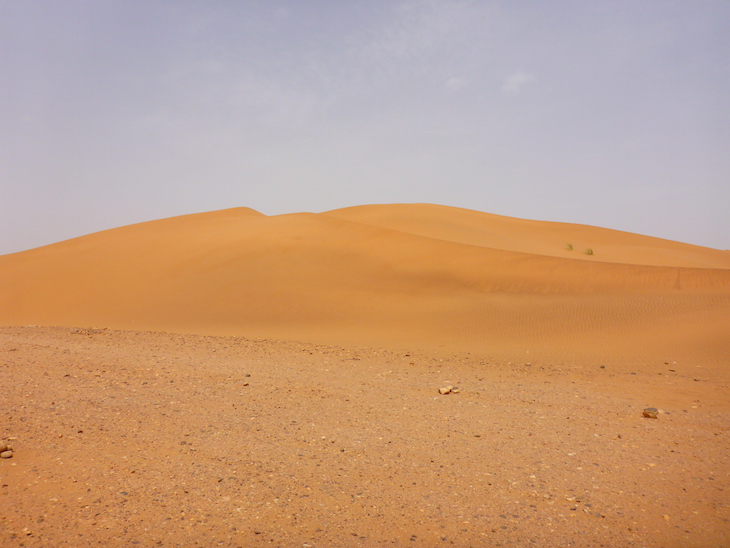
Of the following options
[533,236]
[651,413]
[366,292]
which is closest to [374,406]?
[651,413]

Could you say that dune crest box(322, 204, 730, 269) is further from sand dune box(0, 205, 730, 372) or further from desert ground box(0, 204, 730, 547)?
desert ground box(0, 204, 730, 547)

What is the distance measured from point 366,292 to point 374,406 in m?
9.01

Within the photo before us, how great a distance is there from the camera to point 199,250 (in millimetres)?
20188

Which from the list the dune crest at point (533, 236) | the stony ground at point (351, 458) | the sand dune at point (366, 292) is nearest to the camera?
the stony ground at point (351, 458)

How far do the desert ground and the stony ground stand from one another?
0.08ft

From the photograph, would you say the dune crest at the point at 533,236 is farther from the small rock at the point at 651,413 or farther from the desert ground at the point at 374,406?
the small rock at the point at 651,413

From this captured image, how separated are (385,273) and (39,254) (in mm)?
16470

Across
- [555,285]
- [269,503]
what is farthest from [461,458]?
[555,285]

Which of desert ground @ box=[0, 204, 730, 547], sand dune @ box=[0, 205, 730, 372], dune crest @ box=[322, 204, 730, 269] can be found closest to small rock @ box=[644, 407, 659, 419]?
desert ground @ box=[0, 204, 730, 547]

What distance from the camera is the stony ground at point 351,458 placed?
11.9 ft

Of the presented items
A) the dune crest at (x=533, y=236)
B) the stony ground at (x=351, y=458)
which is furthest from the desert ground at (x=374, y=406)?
the dune crest at (x=533, y=236)

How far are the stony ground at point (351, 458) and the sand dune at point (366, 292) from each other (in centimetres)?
314

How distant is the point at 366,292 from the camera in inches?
613

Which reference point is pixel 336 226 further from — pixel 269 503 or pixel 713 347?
pixel 269 503
